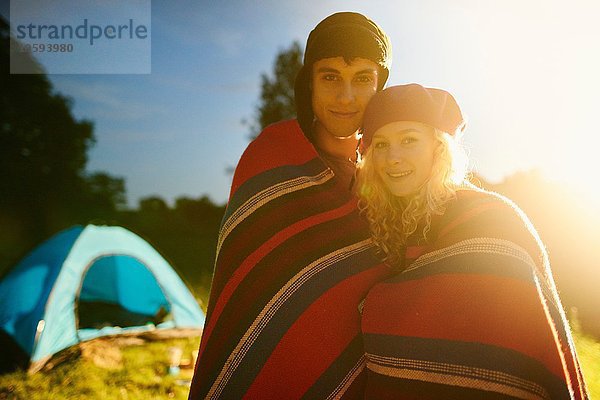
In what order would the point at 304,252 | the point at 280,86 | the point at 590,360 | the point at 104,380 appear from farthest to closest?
the point at 280,86
the point at 590,360
the point at 104,380
the point at 304,252

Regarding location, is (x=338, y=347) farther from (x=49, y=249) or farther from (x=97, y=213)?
(x=97, y=213)

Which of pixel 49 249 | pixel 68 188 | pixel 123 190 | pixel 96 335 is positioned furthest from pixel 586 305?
pixel 123 190

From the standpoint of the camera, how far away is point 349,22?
237 centimetres

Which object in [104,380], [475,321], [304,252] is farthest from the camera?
[104,380]

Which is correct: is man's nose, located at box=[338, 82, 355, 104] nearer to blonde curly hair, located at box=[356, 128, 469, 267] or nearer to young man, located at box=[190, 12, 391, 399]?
young man, located at box=[190, 12, 391, 399]

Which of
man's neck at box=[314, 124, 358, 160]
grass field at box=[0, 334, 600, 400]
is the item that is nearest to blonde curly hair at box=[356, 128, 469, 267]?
man's neck at box=[314, 124, 358, 160]

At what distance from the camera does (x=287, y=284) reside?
6.60 feet

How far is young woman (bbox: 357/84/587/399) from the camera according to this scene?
4.96 feet

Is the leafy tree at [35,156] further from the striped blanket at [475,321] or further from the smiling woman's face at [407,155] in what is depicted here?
the striped blanket at [475,321]

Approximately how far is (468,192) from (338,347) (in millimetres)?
890

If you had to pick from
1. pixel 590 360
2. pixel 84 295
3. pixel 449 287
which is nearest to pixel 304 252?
pixel 449 287

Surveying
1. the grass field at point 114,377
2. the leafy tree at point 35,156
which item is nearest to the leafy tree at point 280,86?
the leafy tree at point 35,156

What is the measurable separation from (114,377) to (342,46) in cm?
435

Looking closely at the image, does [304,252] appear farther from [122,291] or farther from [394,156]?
[122,291]
